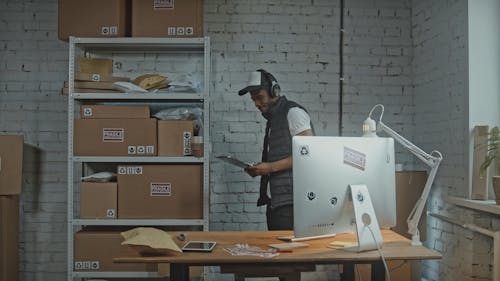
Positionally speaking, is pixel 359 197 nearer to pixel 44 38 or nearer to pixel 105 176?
pixel 105 176

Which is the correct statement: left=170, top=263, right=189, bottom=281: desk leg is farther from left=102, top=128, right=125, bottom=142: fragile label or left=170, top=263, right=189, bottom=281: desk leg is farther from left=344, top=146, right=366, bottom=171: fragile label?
left=102, top=128, right=125, bottom=142: fragile label

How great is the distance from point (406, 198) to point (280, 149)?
0.95 metres

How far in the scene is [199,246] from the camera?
→ 226 cm

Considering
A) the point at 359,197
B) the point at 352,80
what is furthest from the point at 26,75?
the point at 359,197

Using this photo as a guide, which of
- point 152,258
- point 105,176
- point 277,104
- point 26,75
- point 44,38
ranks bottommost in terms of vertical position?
point 152,258

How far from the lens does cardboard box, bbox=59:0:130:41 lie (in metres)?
3.50

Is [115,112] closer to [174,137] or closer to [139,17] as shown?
[174,137]

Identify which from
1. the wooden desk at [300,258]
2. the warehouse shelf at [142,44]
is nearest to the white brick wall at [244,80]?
the warehouse shelf at [142,44]

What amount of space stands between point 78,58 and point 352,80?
79.5 inches

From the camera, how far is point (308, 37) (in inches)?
158

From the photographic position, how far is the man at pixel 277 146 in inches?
133

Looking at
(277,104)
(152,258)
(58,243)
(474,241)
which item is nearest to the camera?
(152,258)

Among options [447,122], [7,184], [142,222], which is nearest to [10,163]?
[7,184]

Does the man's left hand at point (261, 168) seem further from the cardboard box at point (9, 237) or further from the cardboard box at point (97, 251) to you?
the cardboard box at point (9, 237)
